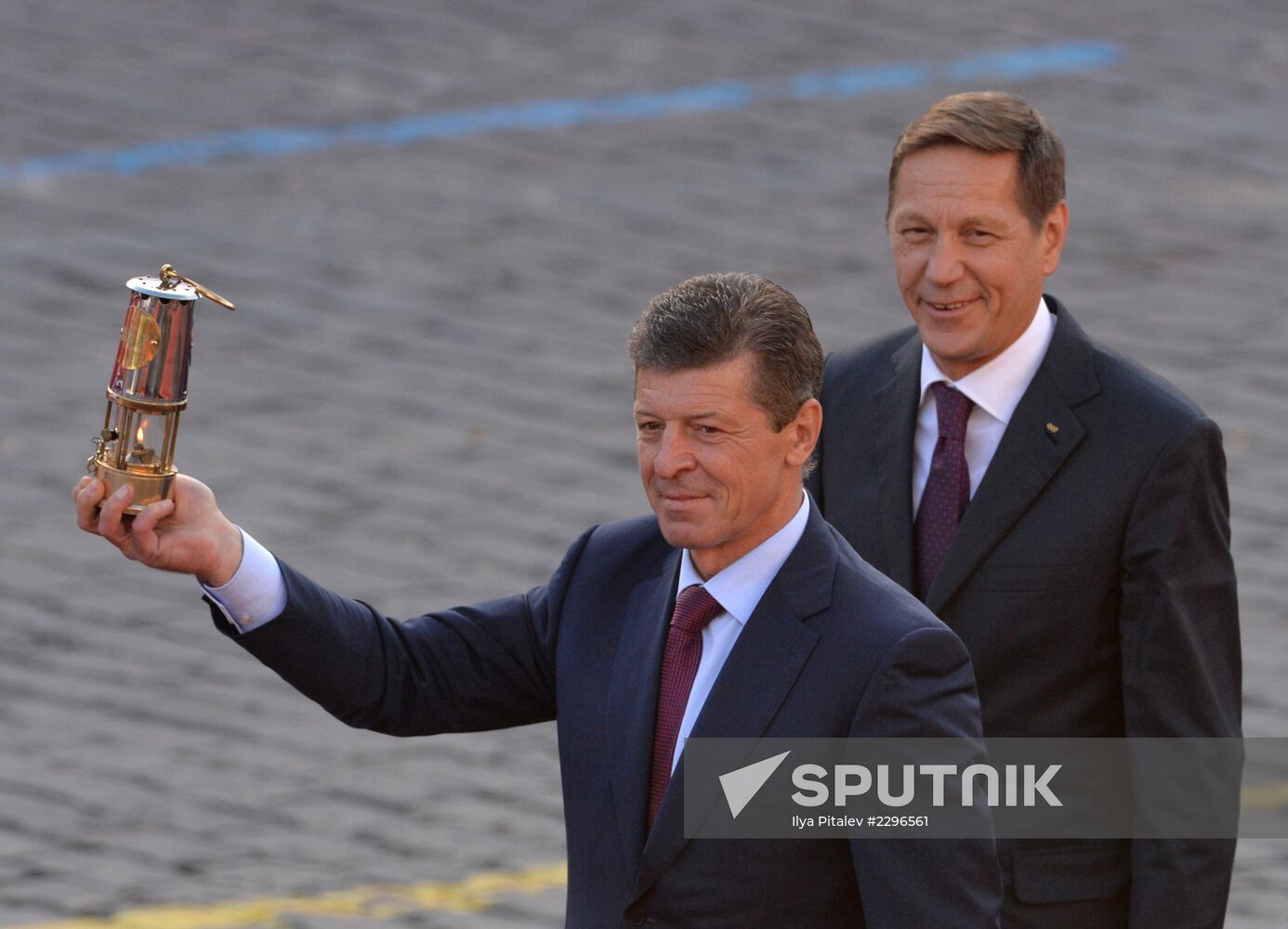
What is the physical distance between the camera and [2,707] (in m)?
7.12

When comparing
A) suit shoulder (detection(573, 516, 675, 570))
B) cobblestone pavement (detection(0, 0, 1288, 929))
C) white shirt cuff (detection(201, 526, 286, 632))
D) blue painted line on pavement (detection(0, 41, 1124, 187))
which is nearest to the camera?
white shirt cuff (detection(201, 526, 286, 632))

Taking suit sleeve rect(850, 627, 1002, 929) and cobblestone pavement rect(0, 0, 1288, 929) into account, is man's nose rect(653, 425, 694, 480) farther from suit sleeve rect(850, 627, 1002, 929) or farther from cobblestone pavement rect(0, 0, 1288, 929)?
cobblestone pavement rect(0, 0, 1288, 929)

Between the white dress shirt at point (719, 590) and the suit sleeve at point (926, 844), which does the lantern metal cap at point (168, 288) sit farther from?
the suit sleeve at point (926, 844)

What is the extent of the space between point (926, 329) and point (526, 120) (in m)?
8.87

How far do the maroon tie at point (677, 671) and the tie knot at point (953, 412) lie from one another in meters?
0.97

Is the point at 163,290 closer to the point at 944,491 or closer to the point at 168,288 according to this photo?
the point at 168,288

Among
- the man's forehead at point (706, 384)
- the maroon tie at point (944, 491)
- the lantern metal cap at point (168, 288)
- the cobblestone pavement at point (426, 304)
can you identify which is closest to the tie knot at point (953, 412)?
the maroon tie at point (944, 491)

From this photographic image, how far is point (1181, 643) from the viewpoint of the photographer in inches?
159

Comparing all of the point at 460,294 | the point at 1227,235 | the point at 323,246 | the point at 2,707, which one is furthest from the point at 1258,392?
the point at 2,707

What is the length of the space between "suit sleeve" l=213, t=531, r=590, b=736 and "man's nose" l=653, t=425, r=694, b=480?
0.50 metres

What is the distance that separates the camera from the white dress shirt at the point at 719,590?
140 inches

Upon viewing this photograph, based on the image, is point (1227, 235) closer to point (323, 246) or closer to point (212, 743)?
point (323, 246)

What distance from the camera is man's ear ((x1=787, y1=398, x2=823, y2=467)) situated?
11.5 feet

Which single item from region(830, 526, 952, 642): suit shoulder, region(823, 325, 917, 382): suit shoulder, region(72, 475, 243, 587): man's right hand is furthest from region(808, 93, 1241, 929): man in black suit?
region(72, 475, 243, 587): man's right hand
